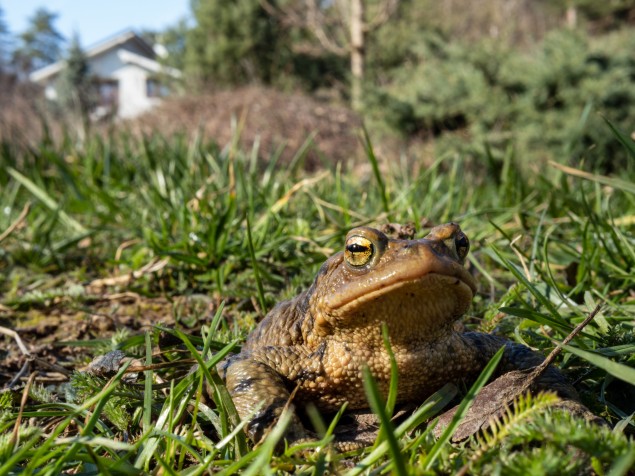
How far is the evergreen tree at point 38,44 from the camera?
200 feet

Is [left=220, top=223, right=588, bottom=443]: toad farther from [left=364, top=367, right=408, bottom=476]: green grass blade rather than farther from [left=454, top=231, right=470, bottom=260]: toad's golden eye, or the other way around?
[left=364, top=367, right=408, bottom=476]: green grass blade

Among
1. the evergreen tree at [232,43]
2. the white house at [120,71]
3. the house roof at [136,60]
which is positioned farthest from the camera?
the white house at [120,71]

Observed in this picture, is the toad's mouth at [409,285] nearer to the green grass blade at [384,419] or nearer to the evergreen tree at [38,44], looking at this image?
the green grass blade at [384,419]

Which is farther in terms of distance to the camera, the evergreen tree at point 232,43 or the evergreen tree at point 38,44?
the evergreen tree at point 38,44

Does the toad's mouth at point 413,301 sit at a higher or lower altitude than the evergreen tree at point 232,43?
lower

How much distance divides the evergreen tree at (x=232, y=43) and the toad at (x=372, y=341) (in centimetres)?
1966

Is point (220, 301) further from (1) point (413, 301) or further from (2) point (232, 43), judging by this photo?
(2) point (232, 43)

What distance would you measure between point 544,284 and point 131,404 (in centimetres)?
166

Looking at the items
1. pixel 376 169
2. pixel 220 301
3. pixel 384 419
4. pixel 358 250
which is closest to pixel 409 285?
pixel 358 250

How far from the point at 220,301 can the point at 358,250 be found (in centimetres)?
127

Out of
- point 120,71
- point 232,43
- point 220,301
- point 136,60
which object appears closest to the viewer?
point 220,301

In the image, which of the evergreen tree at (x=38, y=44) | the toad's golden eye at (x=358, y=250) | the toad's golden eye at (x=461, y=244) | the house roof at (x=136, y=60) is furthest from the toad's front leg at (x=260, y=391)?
the evergreen tree at (x=38, y=44)

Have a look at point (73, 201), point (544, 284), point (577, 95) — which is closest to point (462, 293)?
point (544, 284)

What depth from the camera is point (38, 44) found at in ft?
205
